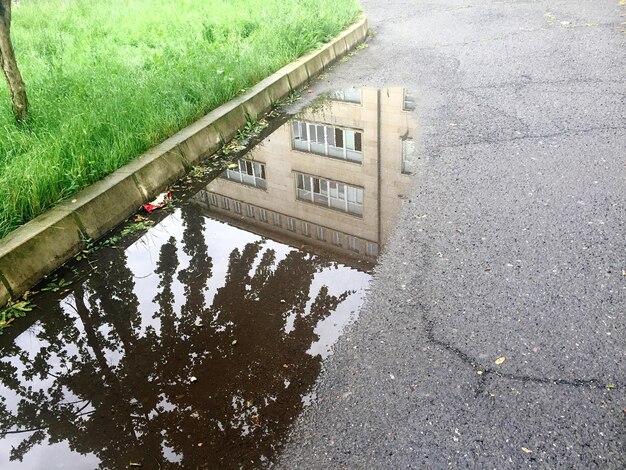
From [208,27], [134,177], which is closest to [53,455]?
[134,177]

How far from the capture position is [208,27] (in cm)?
970

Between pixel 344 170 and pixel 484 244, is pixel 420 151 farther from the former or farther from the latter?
pixel 484 244

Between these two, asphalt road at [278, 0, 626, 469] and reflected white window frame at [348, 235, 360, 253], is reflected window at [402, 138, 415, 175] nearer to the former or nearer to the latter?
asphalt road at [278, 0, 626, 469]

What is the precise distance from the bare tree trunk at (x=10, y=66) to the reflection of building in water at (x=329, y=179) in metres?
2.27

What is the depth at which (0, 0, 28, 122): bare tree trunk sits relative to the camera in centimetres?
538

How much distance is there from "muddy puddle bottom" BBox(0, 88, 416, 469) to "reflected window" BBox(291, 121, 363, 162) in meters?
0.21

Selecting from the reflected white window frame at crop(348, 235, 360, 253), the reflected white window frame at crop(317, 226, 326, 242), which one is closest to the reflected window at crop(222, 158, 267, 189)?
the reflected white window frame at crop(317, 226, 326, 242)

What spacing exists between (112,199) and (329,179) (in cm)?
213

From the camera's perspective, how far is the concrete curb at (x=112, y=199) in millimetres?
3912

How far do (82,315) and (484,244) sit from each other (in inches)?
118

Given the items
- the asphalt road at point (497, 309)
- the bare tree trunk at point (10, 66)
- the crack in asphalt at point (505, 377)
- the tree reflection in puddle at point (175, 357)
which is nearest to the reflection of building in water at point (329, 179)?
the asphalt road at point (497, 309)

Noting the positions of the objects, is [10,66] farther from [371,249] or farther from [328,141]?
[371,249]

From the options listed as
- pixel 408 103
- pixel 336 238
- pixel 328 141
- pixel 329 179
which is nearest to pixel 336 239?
pixel 336 238

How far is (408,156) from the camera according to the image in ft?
18.5
